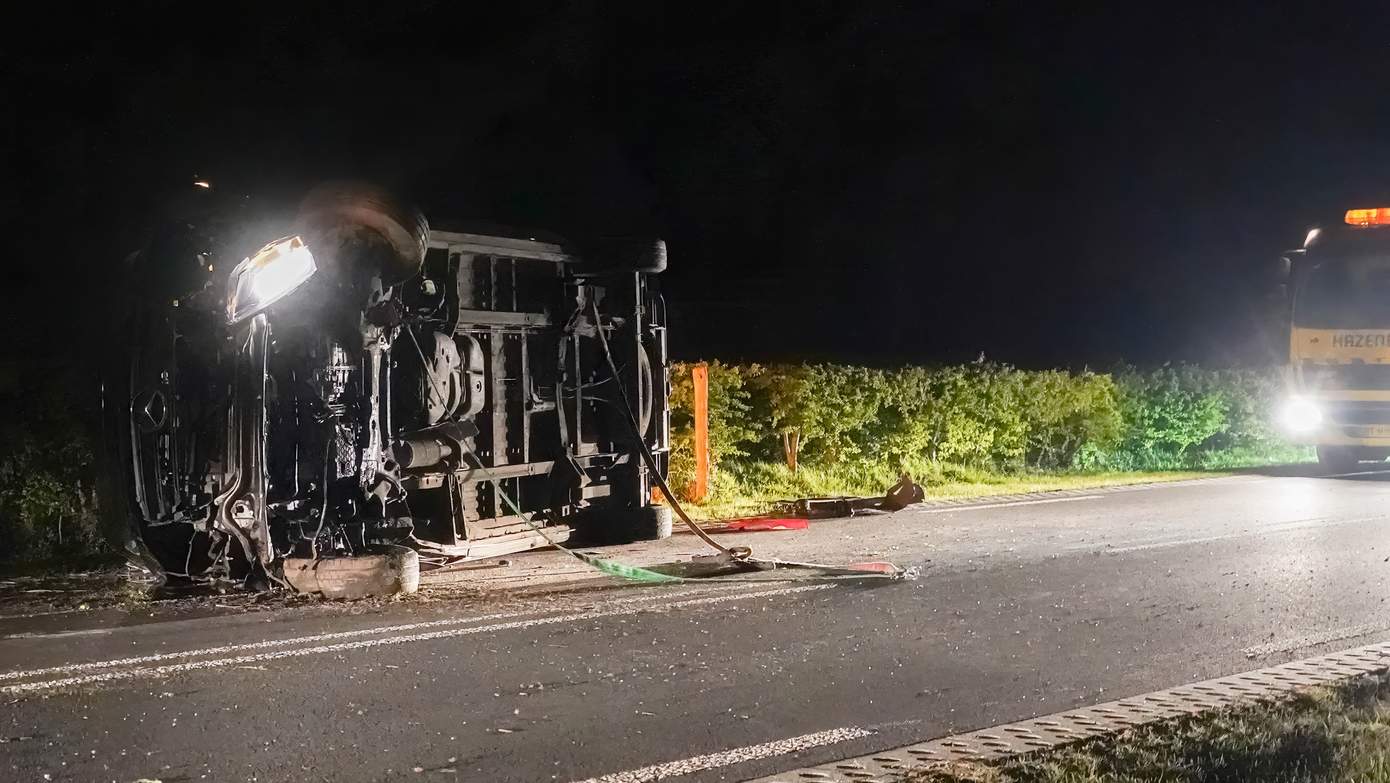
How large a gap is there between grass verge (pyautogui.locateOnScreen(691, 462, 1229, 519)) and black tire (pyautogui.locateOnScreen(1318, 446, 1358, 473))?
177 cm

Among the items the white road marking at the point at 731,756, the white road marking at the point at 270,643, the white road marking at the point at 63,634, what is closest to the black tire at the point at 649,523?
the white road marking at the point at 270,643

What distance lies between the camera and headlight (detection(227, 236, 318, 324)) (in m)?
9.06

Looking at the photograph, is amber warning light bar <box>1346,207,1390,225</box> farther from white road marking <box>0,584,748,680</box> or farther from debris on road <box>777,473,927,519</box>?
white road marking <box>0,584,748,680</box>

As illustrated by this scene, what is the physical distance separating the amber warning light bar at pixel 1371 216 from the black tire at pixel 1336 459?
3.61 metres

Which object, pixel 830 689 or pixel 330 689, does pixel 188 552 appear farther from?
pixel 830 689

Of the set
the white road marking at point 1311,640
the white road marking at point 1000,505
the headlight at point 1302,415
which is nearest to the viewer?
the white road marking at point 1311,640

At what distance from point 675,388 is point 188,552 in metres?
7.63

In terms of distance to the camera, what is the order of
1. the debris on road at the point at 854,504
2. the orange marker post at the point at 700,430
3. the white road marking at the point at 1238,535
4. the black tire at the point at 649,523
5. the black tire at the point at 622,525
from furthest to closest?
the orange marker post at the point at 700,430 < the debris on road at the point at 854,504 < the black tire at the point at 649,523 < the black tire at the point at 622,525 < the white road marking at the point at 1238,535

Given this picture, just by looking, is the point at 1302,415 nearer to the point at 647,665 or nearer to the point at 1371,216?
the point at 1371,216

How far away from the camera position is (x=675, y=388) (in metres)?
16.3

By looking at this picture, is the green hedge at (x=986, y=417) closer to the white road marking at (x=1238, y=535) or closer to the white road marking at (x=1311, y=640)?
the white road marking at (x=1238, y=535)

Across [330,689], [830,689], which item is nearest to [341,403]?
[330,689]

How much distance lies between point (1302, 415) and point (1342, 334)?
1.45m

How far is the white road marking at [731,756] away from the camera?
5500 millimetres
